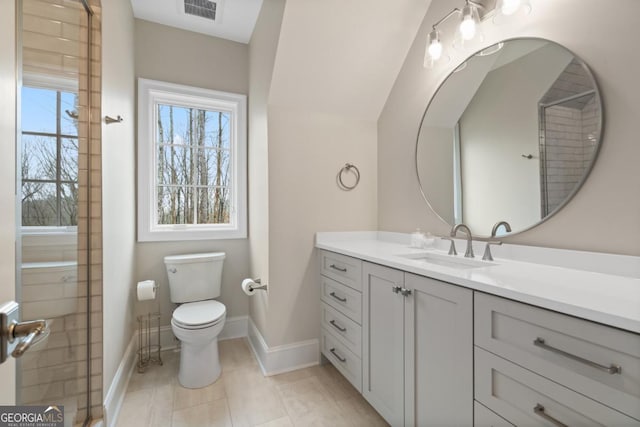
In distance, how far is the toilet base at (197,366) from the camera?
1.87 metres

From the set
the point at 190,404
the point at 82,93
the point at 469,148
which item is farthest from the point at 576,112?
the point at 190,404

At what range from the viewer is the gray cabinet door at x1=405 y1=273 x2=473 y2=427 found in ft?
3.30

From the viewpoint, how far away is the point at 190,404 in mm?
1695

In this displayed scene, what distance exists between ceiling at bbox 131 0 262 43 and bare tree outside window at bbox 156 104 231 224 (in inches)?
26.6

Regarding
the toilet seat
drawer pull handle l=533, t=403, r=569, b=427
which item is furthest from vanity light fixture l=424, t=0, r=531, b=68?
the toilet seat

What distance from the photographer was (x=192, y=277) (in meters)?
2.27

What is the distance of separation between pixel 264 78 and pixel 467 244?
1750 millimetres

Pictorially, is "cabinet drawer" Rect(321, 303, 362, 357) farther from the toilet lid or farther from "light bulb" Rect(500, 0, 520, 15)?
"light bulb" Rect(500, 0, 520, 15)

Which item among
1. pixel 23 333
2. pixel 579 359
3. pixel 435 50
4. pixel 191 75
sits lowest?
pixel 579 359

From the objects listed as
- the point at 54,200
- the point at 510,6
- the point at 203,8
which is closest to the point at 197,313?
the point at 54,200

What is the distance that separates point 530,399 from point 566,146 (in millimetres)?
1031

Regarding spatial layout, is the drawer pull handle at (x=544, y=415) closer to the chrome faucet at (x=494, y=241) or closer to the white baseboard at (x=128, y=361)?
the chrome faucet at (x=494, y=241)

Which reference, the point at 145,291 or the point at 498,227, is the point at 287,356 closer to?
the point at 145,291

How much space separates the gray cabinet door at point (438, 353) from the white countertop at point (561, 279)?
67 millimetres
